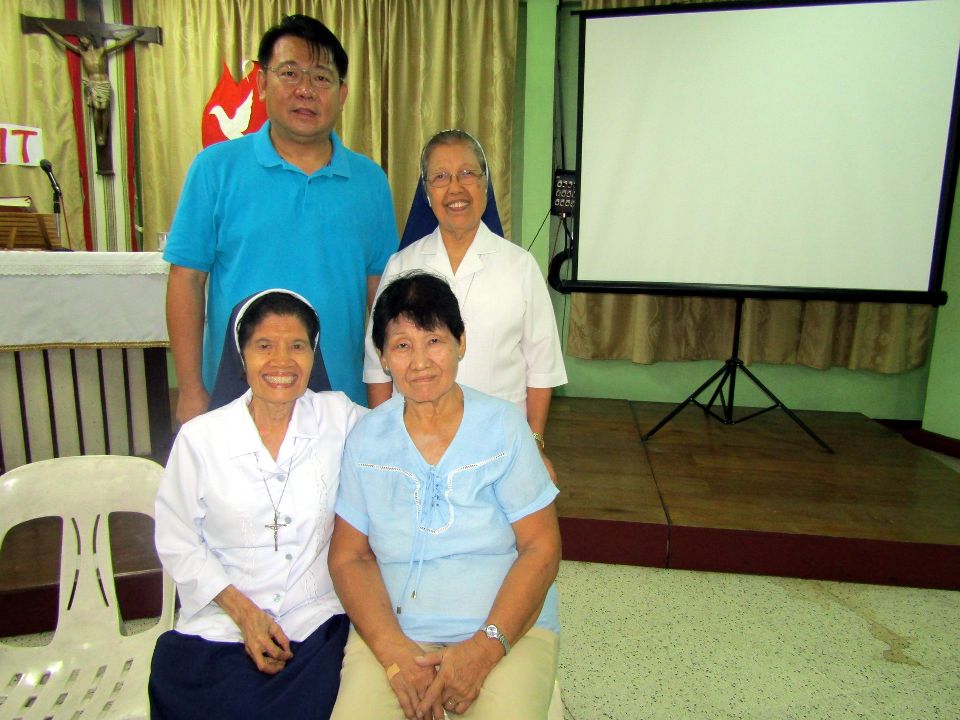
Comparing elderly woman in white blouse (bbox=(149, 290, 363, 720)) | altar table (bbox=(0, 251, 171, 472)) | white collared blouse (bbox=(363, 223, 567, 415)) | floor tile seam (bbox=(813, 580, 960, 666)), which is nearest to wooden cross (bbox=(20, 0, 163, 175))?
altar table (bbox=(0, 251, 171, 472))

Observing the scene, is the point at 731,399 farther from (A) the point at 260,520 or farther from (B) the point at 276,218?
(A) the point at 260,520

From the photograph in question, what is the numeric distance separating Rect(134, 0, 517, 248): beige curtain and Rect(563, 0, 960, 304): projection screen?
30.3 inches

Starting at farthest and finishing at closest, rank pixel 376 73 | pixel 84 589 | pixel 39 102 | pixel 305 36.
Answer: pixel 39 102 → pixel 376 73 → pixel 305 36 → pixel 84 589

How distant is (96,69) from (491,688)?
448 cm

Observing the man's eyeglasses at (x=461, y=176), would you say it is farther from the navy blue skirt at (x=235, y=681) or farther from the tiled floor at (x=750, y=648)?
the tiled floor at (x=750, y=648)

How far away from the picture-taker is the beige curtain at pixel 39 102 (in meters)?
3.86

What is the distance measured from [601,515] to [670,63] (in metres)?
2.32

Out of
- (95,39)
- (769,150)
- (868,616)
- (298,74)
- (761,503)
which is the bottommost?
(868,616)

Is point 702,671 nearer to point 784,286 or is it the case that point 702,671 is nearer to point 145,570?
point 145,570

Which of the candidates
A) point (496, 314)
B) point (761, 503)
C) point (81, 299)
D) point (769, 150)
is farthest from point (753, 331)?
point (81, 299)

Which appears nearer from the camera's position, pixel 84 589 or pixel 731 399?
pixel 84 589

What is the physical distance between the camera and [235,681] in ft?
3.31

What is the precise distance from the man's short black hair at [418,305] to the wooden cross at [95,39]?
3878mm

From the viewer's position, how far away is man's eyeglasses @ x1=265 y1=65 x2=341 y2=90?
1.42 metres
